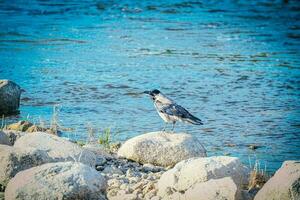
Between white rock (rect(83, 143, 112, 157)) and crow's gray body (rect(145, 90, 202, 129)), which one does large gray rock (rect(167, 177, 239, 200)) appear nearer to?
white rock (rect(83, 143, 112, 157))

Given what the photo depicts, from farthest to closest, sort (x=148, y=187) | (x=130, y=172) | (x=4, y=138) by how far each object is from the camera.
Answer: (x=4, y=138) → (x=130, y=172) → (x=148, y=187)

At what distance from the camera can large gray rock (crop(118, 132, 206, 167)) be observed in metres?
10.7

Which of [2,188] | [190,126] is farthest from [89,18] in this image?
[2,188]

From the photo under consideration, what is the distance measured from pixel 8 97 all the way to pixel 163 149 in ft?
17.2

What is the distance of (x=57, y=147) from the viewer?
9.82m

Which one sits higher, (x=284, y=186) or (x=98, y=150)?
(x=284, y=186)

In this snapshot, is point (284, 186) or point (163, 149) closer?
point (284, 186)

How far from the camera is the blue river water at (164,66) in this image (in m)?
14.1

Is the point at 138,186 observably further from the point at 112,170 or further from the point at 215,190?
the point at 215,190

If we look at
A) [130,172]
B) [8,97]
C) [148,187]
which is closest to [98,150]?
[130,172]

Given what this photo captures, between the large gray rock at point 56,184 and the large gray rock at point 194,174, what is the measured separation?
3.26ft

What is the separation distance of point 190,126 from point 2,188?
5944mm

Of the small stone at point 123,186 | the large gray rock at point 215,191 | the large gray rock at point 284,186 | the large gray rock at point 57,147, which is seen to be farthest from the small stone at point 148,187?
the large gray rock at point 284,186

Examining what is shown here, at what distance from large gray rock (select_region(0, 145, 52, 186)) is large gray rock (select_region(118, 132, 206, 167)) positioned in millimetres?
2144
